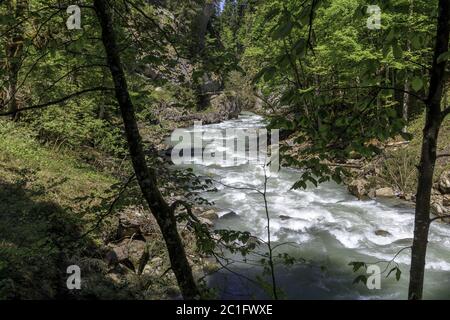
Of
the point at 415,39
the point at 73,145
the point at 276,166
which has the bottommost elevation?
the point at 73,145

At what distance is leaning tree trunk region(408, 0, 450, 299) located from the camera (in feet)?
7.13

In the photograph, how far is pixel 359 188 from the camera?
45.0 feet

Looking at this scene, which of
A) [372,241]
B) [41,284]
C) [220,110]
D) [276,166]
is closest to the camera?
[276,166]

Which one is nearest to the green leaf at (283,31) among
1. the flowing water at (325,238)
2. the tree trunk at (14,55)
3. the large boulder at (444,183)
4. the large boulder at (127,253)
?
the tree trunk at (14,55)

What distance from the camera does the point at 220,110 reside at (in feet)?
112

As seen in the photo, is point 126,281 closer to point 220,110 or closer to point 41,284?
point 41,284

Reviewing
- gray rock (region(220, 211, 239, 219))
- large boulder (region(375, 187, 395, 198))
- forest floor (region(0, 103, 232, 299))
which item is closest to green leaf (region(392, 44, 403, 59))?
forest floor (region(0, 103, 232, 299))

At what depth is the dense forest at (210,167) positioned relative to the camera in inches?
103

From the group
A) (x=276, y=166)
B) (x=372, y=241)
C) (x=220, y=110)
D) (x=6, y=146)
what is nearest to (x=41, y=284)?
(x=276, y=166)

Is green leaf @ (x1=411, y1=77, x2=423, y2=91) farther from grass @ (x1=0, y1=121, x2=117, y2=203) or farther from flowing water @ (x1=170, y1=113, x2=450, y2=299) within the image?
grass @ (x1=0, y1=121, x2=117, y2=203)

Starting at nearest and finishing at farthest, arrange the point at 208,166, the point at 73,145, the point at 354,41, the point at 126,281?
1. the point at 126,281
2. the point at 73,145
3. the point at 354,41
4. the point at 208,166

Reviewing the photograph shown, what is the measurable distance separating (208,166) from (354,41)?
8.03 metres

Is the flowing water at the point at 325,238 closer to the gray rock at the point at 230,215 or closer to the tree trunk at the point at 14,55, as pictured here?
the gray rock at the point at 230,215

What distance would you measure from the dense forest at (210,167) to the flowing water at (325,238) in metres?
0.05
